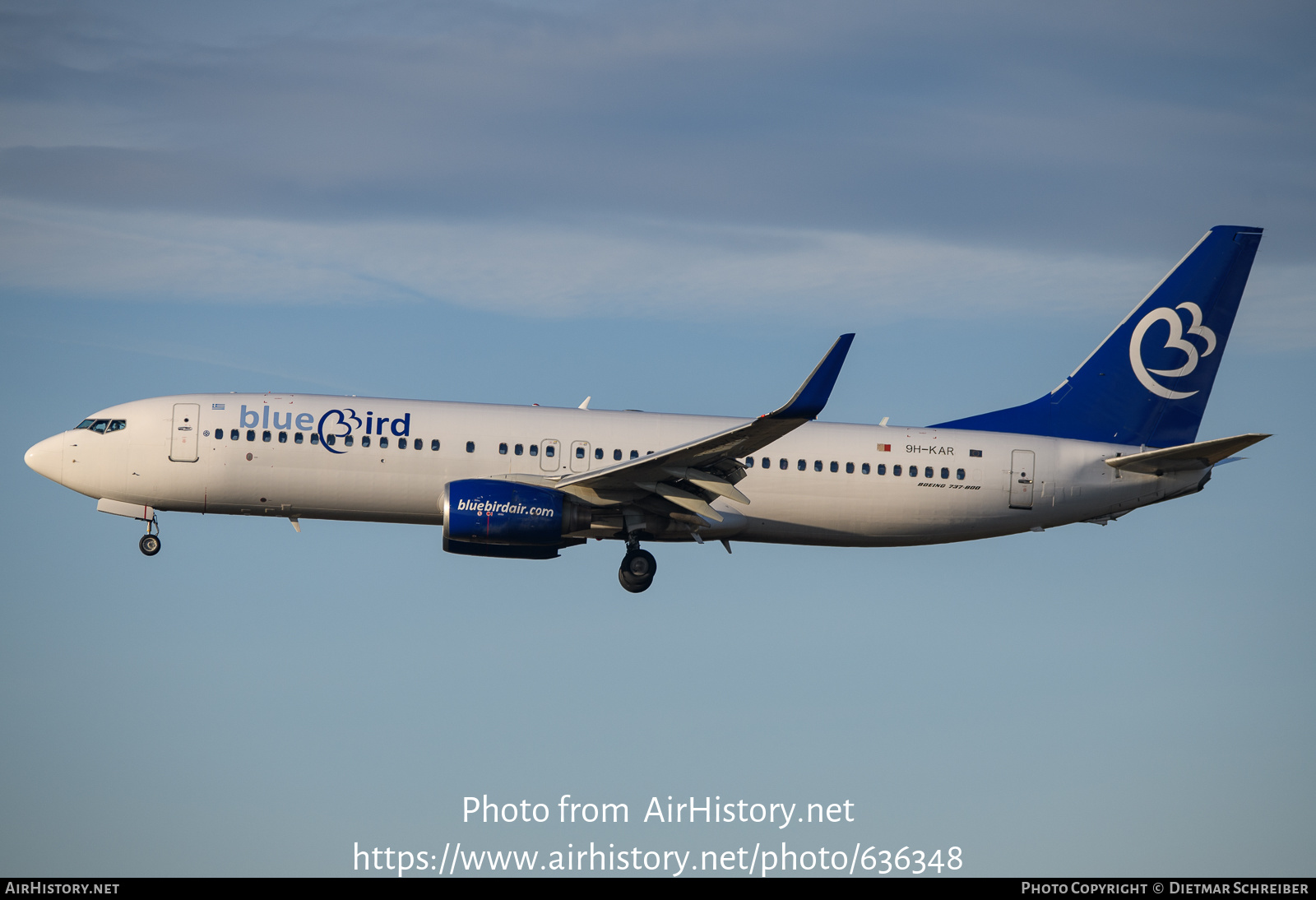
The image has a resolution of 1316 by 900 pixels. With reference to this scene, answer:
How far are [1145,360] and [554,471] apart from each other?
58.7 ft

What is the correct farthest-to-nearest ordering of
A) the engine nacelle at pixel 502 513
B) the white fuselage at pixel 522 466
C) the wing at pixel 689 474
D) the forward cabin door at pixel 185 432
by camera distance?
1. the forward cabin door at pixel 185 432
2. the white fuselage at pixel 522 466
3. the engine nacelle at pixel 502 513
4. the wing at pixel 689 474

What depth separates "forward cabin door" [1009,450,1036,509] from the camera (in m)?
37.0

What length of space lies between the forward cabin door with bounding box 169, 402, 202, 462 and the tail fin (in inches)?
806

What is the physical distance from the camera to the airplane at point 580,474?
34000 millimetres

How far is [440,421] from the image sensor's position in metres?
35.2

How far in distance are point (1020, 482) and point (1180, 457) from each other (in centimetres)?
421

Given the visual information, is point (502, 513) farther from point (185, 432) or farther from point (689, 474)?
point (185, 432)

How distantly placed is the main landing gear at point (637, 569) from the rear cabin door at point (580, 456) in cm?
237

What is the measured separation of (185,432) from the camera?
35250mm

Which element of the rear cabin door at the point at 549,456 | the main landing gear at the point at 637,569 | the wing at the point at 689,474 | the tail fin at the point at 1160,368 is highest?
the tail fin at the point at 1160,368

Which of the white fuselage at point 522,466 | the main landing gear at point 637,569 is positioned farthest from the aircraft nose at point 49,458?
the main landing gear at point 637,569

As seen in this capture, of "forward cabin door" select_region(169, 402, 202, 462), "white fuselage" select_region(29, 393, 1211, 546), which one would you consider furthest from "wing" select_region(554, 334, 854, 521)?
"forward cabin door" select_region(169, 402, 202, 462)

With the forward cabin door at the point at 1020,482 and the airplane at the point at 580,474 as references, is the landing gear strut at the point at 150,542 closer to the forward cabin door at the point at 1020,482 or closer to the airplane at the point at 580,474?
the airplane at the point at 580,474

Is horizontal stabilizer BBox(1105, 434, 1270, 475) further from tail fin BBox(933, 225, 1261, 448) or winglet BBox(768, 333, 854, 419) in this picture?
winglet BBox(768, 333, 854, 419)
